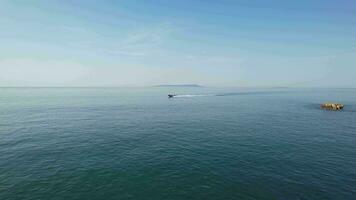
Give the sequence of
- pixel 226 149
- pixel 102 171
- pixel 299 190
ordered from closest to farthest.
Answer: pixel 299 190, pixel 102 171, pixel 226 149

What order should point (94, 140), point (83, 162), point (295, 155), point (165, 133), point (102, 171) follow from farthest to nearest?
A: 1. point (165, 133)
2. point (94, 140)
3. point (295, 155)
4. point (83, 162)
5. point (102, 171)

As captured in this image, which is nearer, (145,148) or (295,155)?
(295,155)

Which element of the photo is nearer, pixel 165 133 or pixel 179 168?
pixel 179 168

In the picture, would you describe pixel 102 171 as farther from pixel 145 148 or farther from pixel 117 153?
pixel 145 148

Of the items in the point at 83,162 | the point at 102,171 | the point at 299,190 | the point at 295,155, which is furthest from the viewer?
the point at 295,155

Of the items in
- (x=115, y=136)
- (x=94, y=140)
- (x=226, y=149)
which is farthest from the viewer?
(x=115, y=136)

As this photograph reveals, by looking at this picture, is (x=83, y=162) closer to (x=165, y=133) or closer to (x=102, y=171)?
(x=102, y=171)

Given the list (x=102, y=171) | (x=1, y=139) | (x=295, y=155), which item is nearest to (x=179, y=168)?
(x=102, y=171)

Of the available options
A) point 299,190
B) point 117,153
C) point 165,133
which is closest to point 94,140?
point 117,153

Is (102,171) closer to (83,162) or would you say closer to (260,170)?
(83,162)
